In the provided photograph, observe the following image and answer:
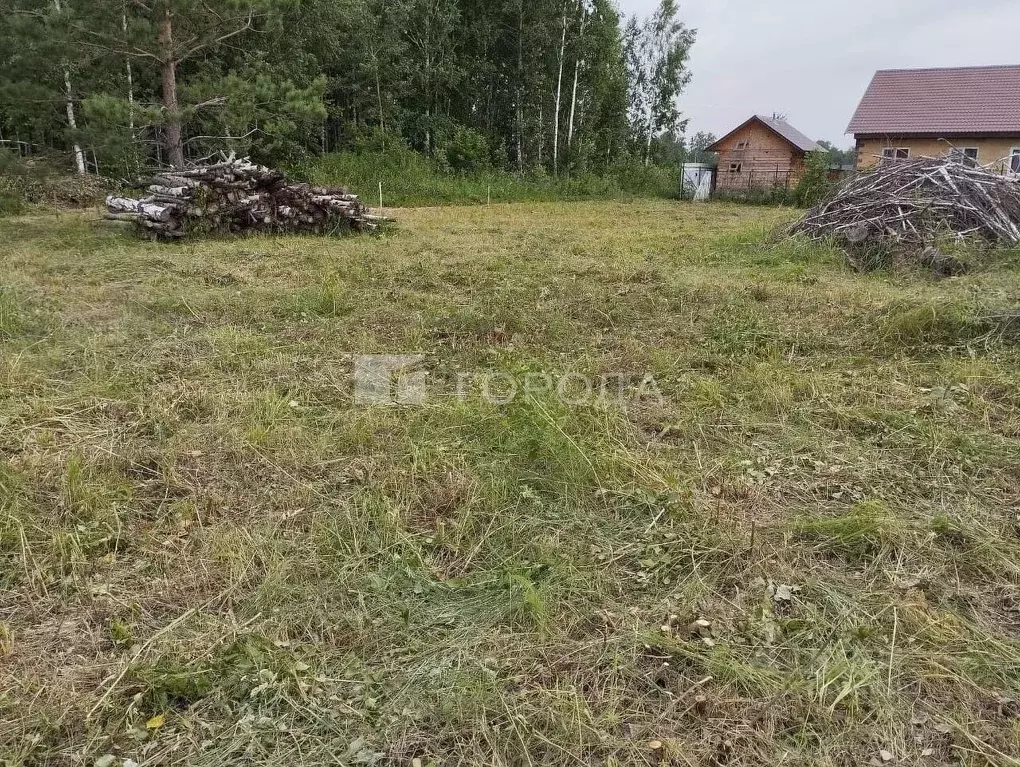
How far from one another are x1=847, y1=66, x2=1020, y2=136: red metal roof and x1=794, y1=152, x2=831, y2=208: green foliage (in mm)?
4205

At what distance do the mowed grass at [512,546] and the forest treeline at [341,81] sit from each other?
24.1 feet

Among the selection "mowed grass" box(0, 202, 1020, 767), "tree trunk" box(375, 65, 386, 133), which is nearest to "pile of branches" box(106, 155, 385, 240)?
"mowed grass" box(0, 202, 1020, 767)

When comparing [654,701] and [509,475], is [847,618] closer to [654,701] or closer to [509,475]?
[654,701]

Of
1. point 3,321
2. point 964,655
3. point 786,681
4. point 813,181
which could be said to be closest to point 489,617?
point 786,681

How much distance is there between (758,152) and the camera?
2556 centimetres

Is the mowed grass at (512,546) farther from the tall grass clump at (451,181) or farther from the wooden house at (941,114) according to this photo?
the wooden house at (941,114)

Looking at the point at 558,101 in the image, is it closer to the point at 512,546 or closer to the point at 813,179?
the point at 813,179

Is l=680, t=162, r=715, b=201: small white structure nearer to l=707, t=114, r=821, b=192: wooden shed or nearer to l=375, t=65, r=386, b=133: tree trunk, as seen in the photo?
l=707, t=114, r=821, b=192: wooden shed

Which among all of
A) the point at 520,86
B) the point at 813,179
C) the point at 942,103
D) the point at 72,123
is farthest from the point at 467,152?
the point at 942,103
